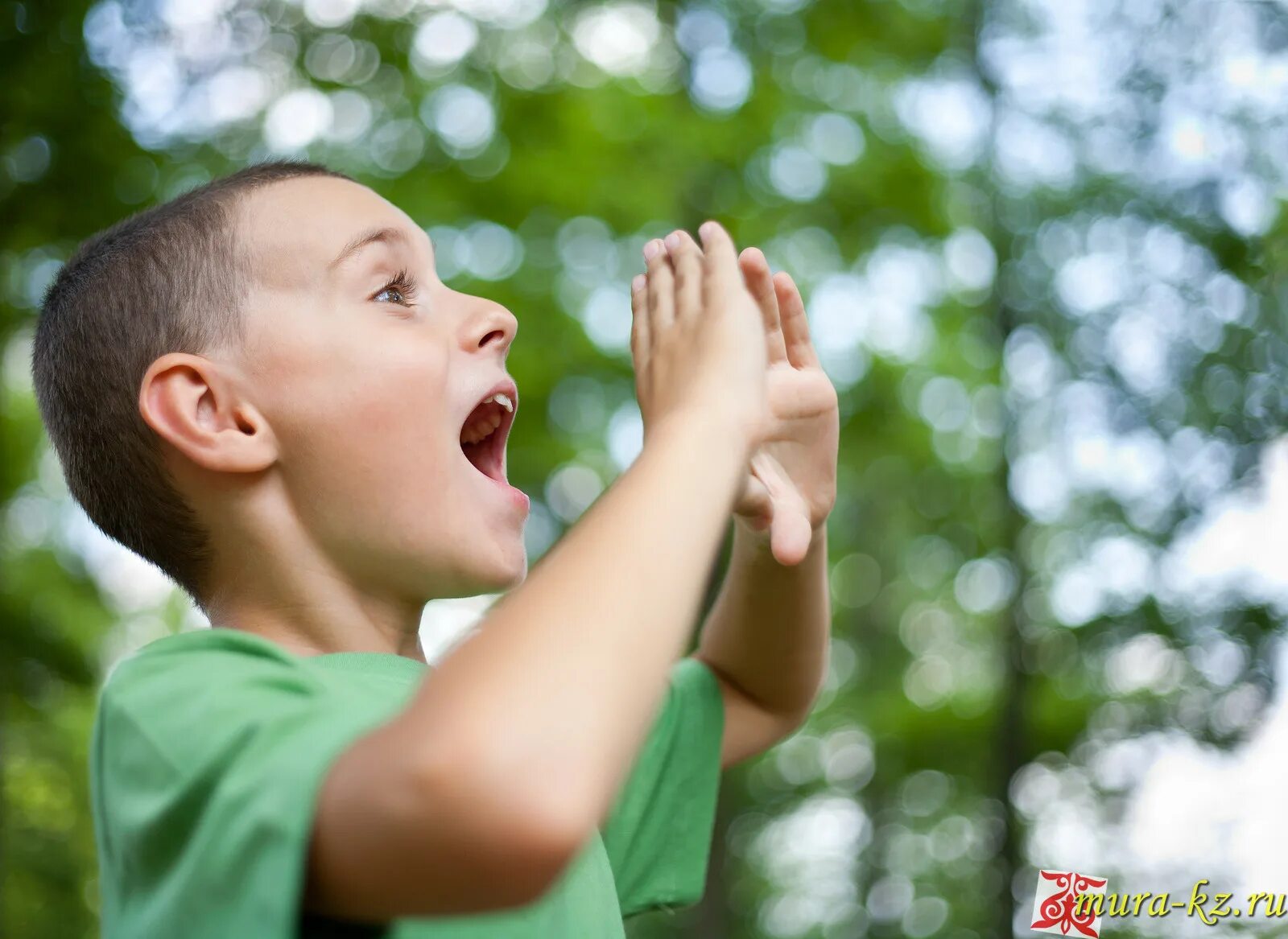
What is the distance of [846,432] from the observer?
900 centimetres

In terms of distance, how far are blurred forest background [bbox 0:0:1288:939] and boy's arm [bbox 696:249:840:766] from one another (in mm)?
4039

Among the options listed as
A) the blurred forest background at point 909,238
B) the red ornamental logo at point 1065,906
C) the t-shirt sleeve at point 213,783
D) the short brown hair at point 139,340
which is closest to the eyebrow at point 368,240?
the short brown hair at point 139,340

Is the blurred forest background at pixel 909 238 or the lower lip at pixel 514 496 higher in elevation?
the lower lip at pixel 514 496

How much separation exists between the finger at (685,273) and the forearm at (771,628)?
49 cm

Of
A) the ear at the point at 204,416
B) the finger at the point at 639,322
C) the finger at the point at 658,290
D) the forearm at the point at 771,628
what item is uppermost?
the finger at the point at 658,290

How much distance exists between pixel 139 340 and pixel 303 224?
258 millimetres

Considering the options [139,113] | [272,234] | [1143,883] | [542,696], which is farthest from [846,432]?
[542,696]

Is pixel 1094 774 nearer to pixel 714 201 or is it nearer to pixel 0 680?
pixel 714 201

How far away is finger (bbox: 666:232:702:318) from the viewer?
52.5 inches

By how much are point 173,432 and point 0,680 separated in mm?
7707

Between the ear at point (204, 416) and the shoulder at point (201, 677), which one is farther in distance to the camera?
the ear at point (204, 416)

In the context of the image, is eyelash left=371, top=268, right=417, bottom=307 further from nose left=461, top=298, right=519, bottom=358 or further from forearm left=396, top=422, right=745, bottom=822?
forearm left=396, top=422, right=745, bottom=822

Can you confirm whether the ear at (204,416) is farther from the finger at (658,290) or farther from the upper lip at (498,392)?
the finger at (658,290)

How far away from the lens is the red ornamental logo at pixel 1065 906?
2121 mm
